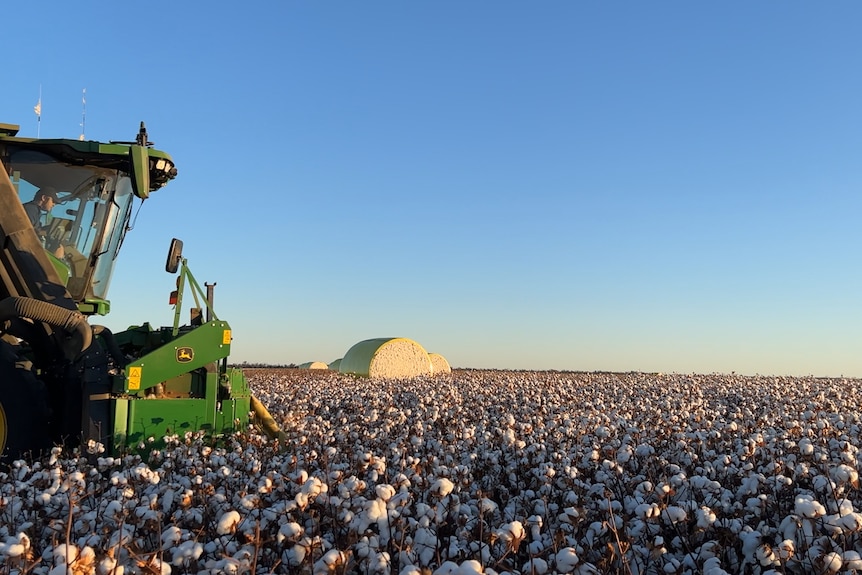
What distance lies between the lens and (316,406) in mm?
16328

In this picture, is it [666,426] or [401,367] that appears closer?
[666,426]

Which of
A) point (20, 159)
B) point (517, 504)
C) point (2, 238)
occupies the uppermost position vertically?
point (20, 159)

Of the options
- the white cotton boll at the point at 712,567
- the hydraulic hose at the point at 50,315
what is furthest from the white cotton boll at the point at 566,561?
the hydraulic hose at the point at 50,315

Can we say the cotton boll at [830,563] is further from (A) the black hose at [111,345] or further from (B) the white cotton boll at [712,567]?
(A) the black hose at [111,345]

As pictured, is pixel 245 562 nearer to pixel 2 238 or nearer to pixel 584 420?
pixel 2 238

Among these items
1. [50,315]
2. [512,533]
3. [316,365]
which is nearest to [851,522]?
[512,533]

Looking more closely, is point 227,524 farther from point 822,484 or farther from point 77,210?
point 77,210

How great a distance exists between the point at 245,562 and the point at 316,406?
1232cm

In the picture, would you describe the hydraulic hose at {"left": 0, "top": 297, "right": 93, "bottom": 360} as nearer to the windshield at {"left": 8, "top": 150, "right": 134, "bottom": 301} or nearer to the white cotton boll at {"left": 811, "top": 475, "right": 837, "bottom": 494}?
the windshield at {"left": 8, "top": 150, "right": 134, "bottom": 301}

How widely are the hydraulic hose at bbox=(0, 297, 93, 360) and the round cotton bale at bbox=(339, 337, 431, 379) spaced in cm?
1976

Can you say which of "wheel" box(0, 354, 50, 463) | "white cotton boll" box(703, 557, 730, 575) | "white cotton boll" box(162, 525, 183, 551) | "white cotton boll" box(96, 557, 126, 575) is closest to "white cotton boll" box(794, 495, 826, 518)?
"white cotton boll" box(703, 557, 730, 575)

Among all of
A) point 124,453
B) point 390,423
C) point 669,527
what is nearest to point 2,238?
point 124,453

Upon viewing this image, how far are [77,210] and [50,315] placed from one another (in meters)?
2.14

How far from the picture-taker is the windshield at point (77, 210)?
377 inches
